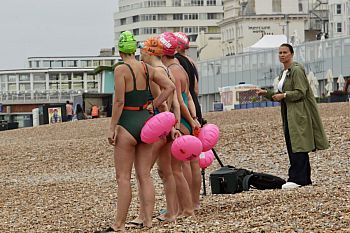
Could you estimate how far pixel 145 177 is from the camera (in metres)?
11.1

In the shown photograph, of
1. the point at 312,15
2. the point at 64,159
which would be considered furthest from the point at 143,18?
the point at 64,159

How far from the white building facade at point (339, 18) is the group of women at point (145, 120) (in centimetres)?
10351

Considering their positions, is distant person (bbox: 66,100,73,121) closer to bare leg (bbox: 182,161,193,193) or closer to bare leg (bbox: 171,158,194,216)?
bare leg (bbox: 182,161,193,193)

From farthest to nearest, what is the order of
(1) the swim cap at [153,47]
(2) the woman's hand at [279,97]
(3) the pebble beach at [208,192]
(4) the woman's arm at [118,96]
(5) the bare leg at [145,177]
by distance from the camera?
(2) the woman's hand at [279,97], (1) the swim cap at [153,47], (5) the bare leg at [145,177], (4) the woman's arm at [118,96], (3) the pebble beach at [208,192]

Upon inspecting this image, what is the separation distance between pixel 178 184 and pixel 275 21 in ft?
409

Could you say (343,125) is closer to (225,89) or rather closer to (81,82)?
(225,89)

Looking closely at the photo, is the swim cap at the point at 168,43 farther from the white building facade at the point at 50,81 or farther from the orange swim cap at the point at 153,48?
the white building facade at the point at 50,81

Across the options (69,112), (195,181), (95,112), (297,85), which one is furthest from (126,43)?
(69,112)

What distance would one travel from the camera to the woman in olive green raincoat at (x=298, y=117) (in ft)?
42.6

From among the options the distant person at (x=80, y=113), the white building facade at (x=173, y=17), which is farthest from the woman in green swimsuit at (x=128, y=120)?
the white building facade at (x=173, y=17)

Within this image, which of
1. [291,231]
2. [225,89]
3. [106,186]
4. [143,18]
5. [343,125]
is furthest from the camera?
[143,18]

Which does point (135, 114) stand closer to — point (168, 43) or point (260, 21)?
point (168, 43)

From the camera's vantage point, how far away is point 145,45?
38.0ft

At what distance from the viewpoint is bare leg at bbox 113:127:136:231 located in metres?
10.8
